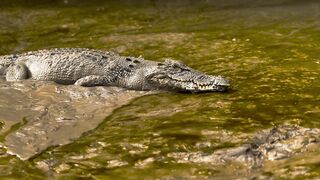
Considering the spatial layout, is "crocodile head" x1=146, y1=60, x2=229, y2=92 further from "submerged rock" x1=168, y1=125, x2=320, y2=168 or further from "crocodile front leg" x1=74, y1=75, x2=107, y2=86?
"submerged rock" x1=168, y1=125, x2=320, y2=168

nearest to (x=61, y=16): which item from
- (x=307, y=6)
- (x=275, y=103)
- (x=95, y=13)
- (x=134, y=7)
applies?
(x=95, y=13)

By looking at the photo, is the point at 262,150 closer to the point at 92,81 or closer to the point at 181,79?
the point at 181,79

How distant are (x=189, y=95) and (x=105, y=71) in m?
1.28

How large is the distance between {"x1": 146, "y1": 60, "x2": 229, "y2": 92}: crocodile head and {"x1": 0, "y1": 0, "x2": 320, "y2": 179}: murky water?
144mm

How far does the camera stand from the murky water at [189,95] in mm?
4555

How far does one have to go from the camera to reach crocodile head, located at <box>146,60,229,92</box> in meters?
6.70

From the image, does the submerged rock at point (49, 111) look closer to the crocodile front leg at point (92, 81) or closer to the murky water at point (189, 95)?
the murky water at point (189, 95)

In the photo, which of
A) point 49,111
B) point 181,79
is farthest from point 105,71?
point 49,111

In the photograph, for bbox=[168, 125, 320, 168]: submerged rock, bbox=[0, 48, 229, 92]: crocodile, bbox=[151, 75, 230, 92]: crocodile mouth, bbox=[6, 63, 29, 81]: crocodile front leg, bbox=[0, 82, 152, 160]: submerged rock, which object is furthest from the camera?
bbox=[6, 63, 29, 81]: crocodile front leg

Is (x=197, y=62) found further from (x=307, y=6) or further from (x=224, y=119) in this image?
(x=307, y=6)

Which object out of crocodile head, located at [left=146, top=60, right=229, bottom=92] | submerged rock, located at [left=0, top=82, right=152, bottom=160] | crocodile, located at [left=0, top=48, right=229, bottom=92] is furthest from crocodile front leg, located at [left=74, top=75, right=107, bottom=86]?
crocodile head, located at [left=146, top=60, right=229, bottom=92]

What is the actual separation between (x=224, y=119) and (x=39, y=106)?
79.1 inches

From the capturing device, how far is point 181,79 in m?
6.97

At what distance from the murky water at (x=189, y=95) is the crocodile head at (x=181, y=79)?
0.47ft
